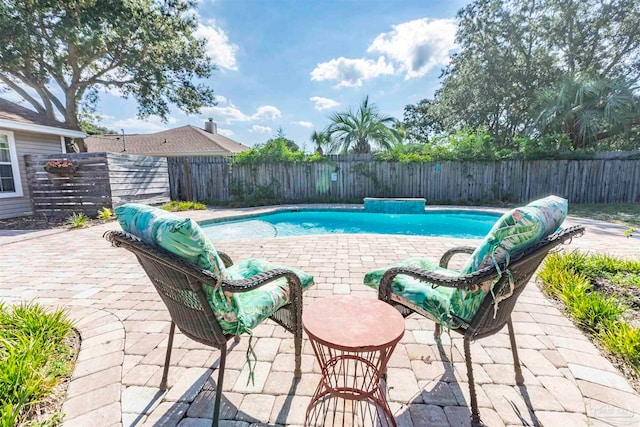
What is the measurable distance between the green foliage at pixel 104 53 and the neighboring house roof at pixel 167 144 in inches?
120

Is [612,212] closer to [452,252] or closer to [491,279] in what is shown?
[452,252]

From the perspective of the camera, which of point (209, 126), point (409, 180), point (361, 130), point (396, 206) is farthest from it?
point (209, 126)

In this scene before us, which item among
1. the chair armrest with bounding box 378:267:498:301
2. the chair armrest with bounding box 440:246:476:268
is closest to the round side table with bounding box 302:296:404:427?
the chair armrest with bounding box 378:267:498:301

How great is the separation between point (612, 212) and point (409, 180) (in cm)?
531

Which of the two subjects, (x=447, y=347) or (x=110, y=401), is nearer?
(x=110, y=401)

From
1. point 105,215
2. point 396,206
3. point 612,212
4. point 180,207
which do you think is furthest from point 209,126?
point 612,212

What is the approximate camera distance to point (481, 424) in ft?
4.17

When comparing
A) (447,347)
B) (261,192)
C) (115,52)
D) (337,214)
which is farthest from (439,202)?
(115,52)

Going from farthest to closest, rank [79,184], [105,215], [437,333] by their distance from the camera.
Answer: [79,184] → [105,215] → [437,333]

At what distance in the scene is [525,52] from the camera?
37.9 ft

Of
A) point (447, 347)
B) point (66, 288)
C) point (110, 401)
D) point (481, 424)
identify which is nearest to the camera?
point (481, 424)

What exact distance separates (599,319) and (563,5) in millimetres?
14200

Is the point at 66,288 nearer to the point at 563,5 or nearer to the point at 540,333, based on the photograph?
the point at 540,333

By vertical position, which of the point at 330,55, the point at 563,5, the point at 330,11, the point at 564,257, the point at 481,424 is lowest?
the point at 481,424
